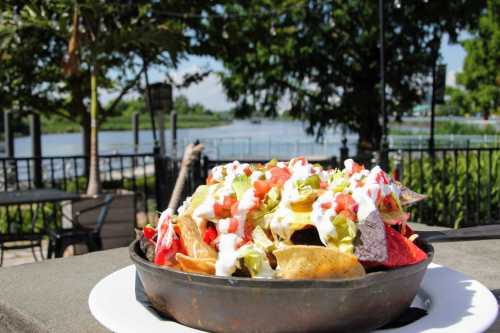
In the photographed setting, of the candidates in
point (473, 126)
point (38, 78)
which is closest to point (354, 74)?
point (38, 78)

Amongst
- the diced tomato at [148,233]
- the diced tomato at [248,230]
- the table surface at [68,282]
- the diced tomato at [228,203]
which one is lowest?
the table surface at [68,282]

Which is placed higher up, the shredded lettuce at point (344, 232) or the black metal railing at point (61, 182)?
the shredded lettuce at point (344, 232)

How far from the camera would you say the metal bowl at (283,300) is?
0.68 metres

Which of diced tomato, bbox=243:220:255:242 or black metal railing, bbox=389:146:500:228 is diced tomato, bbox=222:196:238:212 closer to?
diced tomato, bbox=243:220:255:242

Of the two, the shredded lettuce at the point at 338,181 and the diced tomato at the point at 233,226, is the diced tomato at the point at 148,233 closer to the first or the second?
the diced tomato at the point at 233,226

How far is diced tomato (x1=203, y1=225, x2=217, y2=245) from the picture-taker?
2.66 feet

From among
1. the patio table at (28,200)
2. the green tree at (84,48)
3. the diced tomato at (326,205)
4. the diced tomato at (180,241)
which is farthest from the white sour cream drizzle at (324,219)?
the green tree at (84,48)

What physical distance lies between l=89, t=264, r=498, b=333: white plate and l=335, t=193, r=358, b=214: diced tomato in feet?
0.62

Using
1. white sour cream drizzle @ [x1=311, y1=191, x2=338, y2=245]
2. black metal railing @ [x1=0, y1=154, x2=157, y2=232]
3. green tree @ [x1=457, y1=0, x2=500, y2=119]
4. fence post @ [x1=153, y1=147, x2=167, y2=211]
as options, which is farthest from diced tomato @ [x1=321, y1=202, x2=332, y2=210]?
green tree @ [x1=457, y1=0, x2=500, y2=119]

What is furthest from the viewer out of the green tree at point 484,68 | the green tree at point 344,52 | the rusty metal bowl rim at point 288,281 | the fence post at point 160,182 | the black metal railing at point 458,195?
the green tree at point 484,68

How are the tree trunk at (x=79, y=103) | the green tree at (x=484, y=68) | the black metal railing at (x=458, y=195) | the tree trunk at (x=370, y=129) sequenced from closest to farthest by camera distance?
the black metal railing at (x=458, y=195) < the tree trunk at (x=79, y=103) < the tree trunk at (x=370, y=129) < the green tree at (x=484, y=68)

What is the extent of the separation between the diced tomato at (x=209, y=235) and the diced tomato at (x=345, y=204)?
20cm

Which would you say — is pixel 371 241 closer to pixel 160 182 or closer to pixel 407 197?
pixel 407 197

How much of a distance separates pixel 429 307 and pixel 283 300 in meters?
0.32
